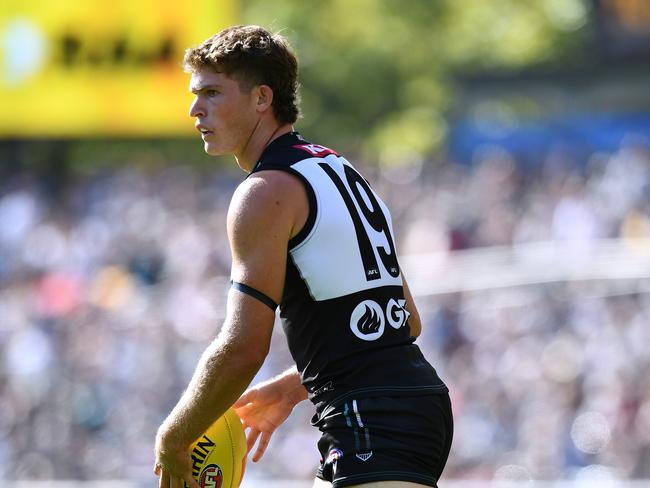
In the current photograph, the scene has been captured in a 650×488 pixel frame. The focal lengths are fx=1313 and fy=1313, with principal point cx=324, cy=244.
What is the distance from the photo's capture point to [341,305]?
13.0 feet

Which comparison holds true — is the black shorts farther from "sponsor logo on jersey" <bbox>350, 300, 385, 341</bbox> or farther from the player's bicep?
the player's bicep

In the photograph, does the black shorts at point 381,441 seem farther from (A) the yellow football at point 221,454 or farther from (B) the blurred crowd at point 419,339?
(B) the blurred crowd at point 419,339

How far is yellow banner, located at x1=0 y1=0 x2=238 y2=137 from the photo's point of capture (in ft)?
67.6

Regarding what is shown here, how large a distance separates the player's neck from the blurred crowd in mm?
7154

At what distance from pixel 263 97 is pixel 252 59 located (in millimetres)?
128

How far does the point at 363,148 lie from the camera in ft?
116

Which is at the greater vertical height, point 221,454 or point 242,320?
point 242,320

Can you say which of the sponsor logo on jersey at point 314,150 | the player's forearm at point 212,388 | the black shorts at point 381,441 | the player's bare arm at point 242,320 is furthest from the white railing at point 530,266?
the player's forearm at point 212,388

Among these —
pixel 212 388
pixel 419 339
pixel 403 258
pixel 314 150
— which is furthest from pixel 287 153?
pixel 403 258

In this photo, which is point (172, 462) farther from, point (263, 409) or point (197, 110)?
point (197, 110)

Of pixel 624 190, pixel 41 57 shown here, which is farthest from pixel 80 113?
pixel 624 190

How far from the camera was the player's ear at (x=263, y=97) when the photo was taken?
4230 mm

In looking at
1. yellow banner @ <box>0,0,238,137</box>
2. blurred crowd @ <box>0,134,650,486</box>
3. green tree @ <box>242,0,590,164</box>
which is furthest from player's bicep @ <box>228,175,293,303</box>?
green tree @ <box>242,0,590,164</box>

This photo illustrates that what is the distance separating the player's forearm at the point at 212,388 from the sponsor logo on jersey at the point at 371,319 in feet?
1.07
